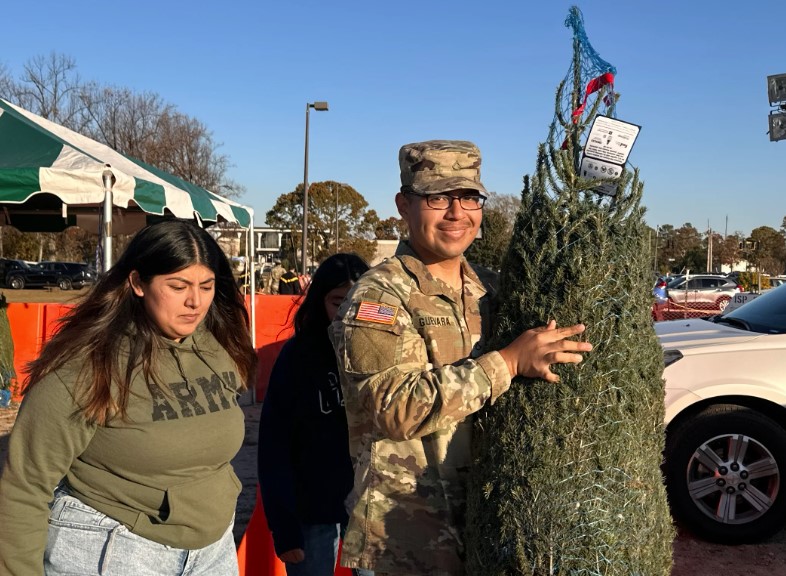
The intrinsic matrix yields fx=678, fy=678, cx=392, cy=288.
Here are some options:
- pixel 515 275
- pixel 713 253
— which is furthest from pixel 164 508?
pixel 713 253

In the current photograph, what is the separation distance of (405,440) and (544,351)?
0.44 metres

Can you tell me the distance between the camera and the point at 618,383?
1583 mm

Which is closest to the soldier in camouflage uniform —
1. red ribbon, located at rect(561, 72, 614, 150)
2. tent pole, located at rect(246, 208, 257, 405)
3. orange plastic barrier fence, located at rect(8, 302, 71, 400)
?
red ribbon, located at rect(561, 72, 614, 150)

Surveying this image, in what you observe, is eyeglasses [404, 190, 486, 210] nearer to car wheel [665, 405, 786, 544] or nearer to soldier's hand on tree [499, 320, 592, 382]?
soldier's hand on tree [499, 320, 592, 382]

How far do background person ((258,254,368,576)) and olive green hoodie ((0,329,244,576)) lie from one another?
34cm

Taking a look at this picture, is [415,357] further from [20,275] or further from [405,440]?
[20,275]

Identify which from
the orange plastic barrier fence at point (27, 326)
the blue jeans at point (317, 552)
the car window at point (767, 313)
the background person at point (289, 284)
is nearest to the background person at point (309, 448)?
the blue jeans at point (317, 552)

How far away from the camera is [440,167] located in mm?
1875

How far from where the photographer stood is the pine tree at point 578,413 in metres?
1.56

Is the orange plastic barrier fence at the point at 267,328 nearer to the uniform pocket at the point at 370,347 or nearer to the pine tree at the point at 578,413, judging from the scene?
the uniform pocket at the point at 370,347

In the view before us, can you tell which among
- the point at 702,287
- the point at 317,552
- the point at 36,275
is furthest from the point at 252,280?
the point at 36,275

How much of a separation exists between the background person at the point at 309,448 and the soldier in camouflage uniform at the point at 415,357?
61 cm

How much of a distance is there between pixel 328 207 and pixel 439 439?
193 feet

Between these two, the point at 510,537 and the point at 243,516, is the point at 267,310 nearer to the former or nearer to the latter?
the point at 243,516
